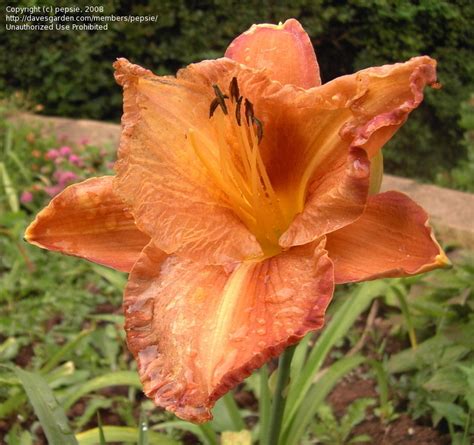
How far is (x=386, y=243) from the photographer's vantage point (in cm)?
84

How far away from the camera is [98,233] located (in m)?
0.98

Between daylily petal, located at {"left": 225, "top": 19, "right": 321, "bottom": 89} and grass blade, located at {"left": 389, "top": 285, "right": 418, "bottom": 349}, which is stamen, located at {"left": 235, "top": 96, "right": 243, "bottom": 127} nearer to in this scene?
daylily petal, located at {"left": 225, "top": 19, "right": 321, "bottom": 89}

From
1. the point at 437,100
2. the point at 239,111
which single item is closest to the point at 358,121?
the point at 239,111

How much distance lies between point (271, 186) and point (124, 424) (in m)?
1.10

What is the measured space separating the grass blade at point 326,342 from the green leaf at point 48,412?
0.46 m

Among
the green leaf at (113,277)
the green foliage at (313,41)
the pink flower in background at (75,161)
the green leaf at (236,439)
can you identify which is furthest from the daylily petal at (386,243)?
the pink flower in background at (75,161)

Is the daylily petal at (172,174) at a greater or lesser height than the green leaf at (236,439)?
greater

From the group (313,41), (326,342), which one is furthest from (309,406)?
(313,41)

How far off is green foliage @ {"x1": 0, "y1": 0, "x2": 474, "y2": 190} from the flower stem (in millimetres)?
2025

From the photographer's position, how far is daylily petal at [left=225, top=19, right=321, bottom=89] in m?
0.96

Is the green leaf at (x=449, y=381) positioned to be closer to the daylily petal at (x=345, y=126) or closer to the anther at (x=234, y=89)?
the daylily petal at (x=345, y=126)

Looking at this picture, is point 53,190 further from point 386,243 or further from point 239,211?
point 386,243

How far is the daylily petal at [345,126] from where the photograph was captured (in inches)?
31.0

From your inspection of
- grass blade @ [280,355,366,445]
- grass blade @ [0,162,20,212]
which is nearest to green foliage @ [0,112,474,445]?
grass blade @ [280,355,366,445]
